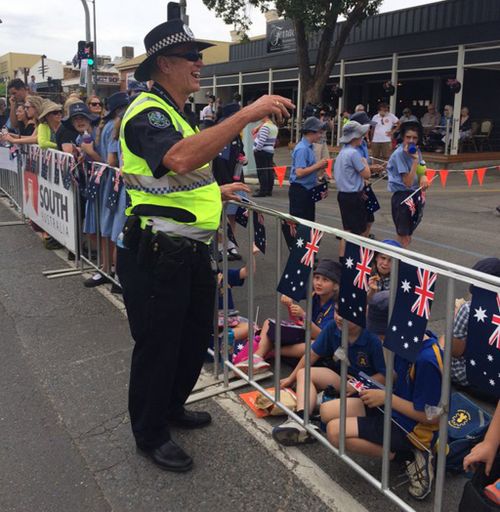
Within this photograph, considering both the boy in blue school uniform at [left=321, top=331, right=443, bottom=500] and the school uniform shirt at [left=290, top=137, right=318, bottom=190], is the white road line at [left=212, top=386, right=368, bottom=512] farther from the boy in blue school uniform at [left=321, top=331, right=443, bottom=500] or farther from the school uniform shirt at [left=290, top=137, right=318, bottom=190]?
the school uniform shirt at [left=290, top=137, right=318, bottom=190]

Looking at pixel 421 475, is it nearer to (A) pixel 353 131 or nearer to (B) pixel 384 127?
(A) pixel 353 131

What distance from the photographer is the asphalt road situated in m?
2.72

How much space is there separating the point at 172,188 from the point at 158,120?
12.4 inches

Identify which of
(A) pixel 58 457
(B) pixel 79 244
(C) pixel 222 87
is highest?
(C) pixel 222 87

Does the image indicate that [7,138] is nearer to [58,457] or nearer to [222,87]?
[58,457]

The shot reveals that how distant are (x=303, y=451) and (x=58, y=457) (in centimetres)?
129

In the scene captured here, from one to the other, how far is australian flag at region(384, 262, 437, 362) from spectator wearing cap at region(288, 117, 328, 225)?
4.86m

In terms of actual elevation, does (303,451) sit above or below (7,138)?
below

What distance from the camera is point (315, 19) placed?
1583 centimetres

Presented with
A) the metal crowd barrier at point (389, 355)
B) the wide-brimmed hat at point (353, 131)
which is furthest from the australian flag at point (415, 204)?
the metal crowd barrier at point (389, 355)

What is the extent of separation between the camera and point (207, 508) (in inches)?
104

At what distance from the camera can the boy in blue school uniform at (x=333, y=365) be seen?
295 centimetres

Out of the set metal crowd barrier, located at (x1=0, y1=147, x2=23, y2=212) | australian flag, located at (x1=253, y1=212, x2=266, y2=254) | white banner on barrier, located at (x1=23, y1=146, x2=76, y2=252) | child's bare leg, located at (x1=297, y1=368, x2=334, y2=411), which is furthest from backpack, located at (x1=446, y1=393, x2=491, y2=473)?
metal crowd barrier, located at (x1=0, y1=147, x2=23, y2=212)

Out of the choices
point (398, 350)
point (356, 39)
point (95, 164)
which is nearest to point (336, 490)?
point (398, 350)
